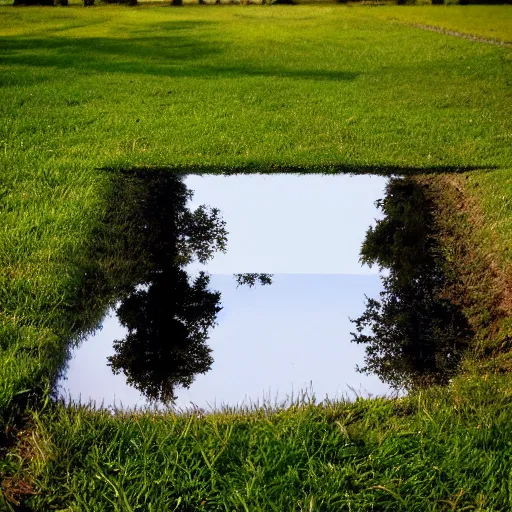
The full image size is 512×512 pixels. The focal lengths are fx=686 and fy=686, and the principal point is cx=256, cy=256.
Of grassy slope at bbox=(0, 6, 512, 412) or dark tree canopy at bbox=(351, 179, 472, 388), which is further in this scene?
grassy slope at bbox=(0, 6, 512, 412)

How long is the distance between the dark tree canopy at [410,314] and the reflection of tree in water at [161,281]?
0.69m

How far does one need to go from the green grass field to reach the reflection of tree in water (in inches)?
7.7

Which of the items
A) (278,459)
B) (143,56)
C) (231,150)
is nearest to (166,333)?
(278,459)

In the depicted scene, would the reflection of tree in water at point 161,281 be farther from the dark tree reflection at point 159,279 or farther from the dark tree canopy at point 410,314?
the dark tree canopy at point 410,314

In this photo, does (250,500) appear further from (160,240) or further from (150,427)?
(160,240)

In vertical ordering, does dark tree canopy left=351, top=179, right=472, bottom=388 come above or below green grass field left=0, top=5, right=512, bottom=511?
below

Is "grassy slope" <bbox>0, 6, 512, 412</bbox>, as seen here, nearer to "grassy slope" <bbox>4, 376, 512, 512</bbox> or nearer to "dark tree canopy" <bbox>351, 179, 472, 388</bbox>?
"grassy slope" <bbox>4, 376, 512, 512</bbox>

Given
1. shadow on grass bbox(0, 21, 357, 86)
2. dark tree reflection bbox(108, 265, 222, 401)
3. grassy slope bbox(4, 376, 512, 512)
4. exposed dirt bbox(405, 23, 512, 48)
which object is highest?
exposed dirt bbox(405, 23, 512, 48)

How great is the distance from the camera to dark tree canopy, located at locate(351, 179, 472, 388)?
9.84 feet

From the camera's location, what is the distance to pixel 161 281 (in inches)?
147

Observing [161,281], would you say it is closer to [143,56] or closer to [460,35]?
[143,56]

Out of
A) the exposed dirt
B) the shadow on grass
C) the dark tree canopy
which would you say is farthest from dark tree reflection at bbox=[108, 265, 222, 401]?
the exposed dirt

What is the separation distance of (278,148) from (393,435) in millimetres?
4172

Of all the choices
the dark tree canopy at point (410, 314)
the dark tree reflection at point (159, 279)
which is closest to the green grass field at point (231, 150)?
the dark tree reflection at point (159, 279)
